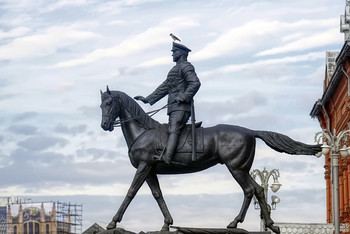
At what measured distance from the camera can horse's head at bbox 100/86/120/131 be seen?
63.1 ft

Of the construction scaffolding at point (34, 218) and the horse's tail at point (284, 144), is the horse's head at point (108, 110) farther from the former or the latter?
the construction scaffolding at point (34, 218)

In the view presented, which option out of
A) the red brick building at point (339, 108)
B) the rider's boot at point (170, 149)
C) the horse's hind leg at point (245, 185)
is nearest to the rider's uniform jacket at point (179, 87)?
the rider's boot at point (170, 149)

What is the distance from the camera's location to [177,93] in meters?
19.6

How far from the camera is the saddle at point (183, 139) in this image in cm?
1916

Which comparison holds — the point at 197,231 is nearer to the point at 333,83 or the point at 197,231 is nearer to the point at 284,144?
the point at 284,144

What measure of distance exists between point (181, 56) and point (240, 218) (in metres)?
3.59

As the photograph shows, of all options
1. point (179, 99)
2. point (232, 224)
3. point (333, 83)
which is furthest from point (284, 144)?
point (333, 83)

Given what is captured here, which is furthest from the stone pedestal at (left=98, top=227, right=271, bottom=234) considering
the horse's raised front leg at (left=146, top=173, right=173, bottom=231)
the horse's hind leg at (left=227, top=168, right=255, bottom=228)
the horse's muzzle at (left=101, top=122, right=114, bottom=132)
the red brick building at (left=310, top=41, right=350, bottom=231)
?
the red brick building at (left=310, top=41, right=350, bottom=231)

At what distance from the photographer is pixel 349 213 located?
51875 millimetres

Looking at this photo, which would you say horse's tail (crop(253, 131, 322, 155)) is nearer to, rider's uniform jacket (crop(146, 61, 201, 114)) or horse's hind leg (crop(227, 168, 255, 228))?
horse's hind leg (crop(227, 168, 255, 228))

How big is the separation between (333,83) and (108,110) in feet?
125

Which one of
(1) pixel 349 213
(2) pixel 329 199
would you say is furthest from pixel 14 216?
(1) pixel 349 213

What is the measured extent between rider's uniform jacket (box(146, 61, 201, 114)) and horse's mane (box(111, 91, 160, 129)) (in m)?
0.47

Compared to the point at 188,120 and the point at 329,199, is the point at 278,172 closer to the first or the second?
the point at 188,120
